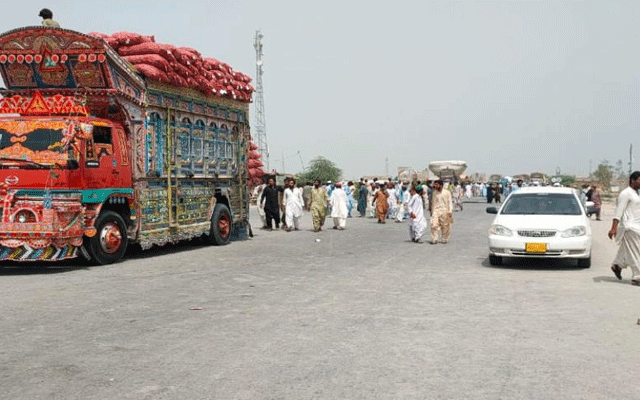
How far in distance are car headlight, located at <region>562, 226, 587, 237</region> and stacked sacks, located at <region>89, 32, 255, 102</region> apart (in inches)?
323

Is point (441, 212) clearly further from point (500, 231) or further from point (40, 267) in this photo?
point (40, 267)

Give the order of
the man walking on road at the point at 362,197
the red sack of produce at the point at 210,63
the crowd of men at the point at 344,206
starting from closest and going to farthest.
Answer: the red sack of produce at the point at 210,63
the crowd of men at the point at 344,206
the man walking on road at the point at 362,197

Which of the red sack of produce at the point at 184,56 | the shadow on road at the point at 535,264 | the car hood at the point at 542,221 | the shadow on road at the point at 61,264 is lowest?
the shadow on road at the point at 535,264

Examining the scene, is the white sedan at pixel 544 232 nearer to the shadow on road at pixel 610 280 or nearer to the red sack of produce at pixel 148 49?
the shadow on road at pixel 610 280

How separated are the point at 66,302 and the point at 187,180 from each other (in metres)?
7.02

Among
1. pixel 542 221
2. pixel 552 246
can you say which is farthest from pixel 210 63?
pixel 552 246

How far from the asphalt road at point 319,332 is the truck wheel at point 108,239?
40 centimetres

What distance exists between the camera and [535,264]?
1285cm

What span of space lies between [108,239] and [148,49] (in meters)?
3.99

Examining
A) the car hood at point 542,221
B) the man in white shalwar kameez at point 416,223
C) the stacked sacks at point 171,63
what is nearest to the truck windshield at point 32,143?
the stacked sacks at point 171,63

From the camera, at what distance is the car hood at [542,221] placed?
1198cm

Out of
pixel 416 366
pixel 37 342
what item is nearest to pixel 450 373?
pixel 416 366

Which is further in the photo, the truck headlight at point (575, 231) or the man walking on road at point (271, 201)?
the man walking on road at point (271, 201)

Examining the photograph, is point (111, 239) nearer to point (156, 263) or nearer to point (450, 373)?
point (156, 263)
